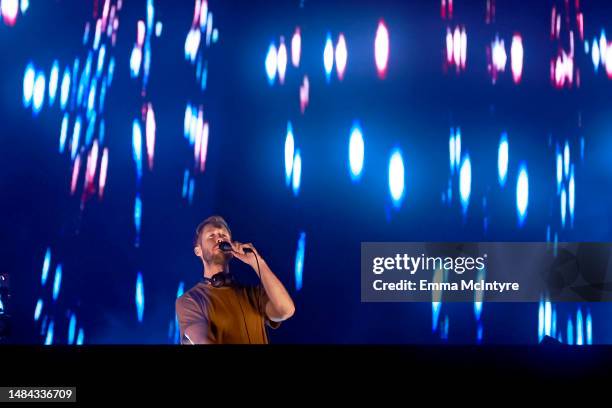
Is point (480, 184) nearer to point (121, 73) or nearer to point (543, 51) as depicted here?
point (543, 51)

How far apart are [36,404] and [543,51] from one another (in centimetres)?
260

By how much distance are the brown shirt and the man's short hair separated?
0.74 feet

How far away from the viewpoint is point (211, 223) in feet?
9.77

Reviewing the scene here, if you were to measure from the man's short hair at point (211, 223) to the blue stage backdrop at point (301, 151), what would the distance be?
1.2 inches

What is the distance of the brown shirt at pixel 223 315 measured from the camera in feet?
8.63

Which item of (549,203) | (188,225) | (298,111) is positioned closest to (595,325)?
Answer: (549,203)

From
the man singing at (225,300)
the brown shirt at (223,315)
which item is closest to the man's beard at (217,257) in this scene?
the man singing at (225,300)

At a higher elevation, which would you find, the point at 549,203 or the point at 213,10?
the point at 213,10

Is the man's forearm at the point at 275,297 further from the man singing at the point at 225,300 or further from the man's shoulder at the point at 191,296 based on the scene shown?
the man's shoulder at the point at 191,296

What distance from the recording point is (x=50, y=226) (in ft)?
9.87

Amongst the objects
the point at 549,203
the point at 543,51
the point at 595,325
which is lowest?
the point at 595,325

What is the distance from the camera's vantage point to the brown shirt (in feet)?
8.63

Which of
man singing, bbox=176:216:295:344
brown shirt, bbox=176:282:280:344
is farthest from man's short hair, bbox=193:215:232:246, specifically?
brown shirt, bbox=176:282:280:344

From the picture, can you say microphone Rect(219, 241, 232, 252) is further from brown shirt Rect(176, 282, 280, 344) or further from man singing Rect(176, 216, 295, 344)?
brown shirt Rect(176, 282, 280, 344)
